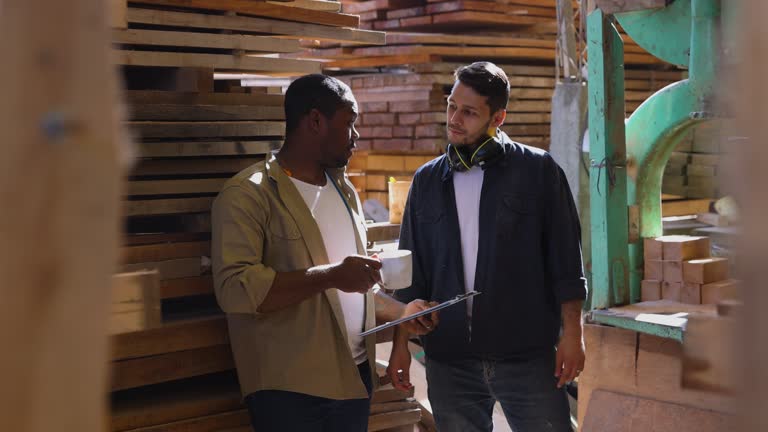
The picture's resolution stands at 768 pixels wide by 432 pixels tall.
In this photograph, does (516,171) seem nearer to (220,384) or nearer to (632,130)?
(220,384)

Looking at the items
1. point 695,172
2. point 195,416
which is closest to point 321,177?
point 195,416

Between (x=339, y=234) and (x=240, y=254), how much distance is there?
44 cm

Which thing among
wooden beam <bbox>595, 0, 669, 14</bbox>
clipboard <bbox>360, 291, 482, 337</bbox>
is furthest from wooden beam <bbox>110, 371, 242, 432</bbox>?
wooden beam <bbox>595, 0, 669, 14</bbox>

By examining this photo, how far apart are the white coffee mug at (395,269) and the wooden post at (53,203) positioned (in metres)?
2.37

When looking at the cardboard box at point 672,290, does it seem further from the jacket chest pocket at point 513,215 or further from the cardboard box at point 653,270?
the jacket chest pocket at point 513,215

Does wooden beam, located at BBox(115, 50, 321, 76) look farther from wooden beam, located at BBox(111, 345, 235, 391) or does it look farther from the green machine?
the green machine

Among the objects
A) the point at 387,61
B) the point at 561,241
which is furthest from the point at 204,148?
the point at 387,61

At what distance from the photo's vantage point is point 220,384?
3.99 metres

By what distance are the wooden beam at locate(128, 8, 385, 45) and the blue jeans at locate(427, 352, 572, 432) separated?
157cm

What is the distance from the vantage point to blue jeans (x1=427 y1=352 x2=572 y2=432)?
150 inches

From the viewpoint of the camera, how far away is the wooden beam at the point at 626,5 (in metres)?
5.30

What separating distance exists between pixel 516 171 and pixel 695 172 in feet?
25.3

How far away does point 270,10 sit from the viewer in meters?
4.26

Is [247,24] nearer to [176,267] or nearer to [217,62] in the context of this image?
[217,62]
